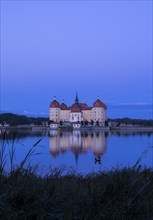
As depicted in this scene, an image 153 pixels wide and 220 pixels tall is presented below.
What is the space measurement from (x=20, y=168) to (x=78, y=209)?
2.95 ft

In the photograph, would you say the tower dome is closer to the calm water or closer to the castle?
the castle

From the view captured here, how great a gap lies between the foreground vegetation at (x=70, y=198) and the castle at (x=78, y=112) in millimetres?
102352

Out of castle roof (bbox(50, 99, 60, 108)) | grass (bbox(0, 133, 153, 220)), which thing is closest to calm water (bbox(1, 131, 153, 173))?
grass (bbox(0, 133, 153, 220))

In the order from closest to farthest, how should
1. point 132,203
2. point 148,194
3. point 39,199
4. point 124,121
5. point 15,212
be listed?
1. point 15,212
2. point 39,199
3. point 132,203
4. point 148,194
5. point 124,121

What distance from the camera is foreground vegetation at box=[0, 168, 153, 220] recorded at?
348cm

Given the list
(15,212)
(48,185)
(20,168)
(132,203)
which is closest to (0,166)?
(20,168)

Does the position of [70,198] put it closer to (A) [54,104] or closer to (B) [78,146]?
(B) [78,146]

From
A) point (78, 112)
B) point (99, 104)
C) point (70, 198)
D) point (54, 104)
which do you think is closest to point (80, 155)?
point (70, 198)

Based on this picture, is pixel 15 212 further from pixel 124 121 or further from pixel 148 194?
pixel 124 121

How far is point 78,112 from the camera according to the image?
350ft

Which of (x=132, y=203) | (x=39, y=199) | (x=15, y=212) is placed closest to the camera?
(x=15, y=212)

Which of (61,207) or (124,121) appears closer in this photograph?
(61,207)

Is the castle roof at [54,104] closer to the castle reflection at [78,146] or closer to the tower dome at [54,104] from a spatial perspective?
the tower dome at [54,104]

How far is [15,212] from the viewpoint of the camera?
3377 mm
